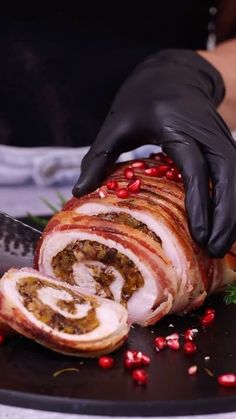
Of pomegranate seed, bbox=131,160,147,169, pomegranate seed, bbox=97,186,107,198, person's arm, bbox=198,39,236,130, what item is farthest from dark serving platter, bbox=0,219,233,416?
person's arm, bbox=198,39,236,130

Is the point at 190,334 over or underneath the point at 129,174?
underneath

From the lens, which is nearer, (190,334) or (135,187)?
(190,334)

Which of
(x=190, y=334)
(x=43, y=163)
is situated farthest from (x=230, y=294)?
(x=43, y=163)

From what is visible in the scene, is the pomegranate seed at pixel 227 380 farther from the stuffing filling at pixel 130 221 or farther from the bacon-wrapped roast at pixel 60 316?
the stuffing filling at pixel 130 221

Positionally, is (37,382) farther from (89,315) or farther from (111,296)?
(111,296)

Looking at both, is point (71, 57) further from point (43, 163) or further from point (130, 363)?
point (130, 363)

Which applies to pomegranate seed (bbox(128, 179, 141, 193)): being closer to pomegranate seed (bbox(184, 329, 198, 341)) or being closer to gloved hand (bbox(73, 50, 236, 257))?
gloved hand (bbox(73, 50, 236, 257))
